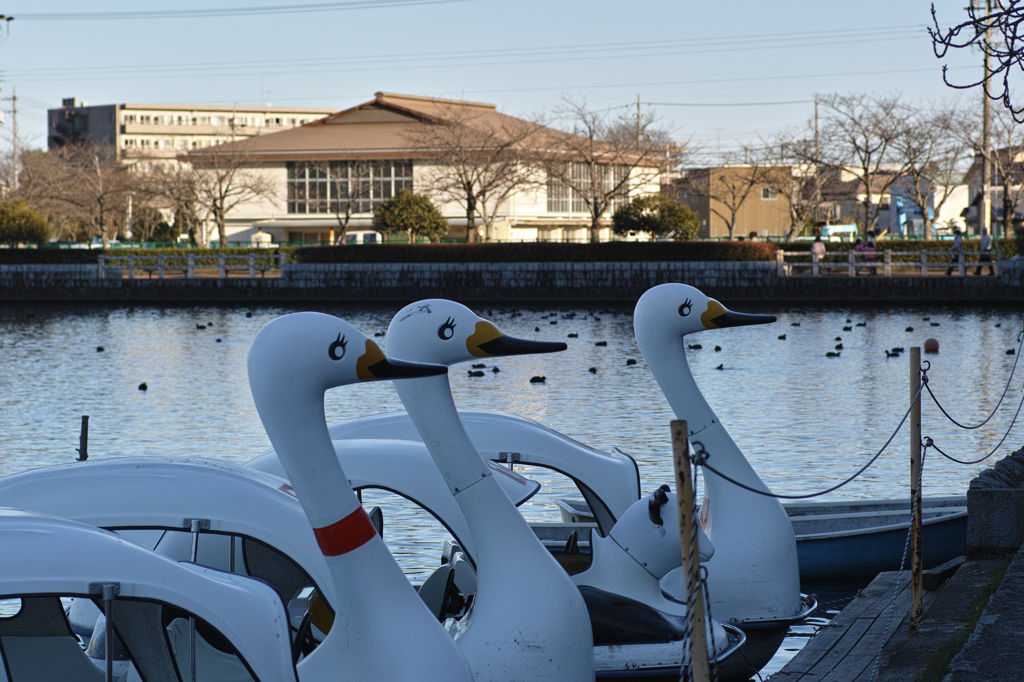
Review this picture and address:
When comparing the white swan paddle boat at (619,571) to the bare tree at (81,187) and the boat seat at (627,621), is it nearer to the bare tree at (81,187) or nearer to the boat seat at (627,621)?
the boat seat at (627,621)

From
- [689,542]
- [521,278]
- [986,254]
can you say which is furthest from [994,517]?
[986,254]

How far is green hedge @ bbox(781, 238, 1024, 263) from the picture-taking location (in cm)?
3412

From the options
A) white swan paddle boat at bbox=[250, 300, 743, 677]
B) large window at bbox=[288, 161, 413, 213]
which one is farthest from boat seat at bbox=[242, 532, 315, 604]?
large window at bbox=[288, 161, 413, 213]

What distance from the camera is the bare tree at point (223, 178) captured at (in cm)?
5284

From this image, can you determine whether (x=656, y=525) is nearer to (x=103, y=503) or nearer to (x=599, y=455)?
(x=599, y=455)

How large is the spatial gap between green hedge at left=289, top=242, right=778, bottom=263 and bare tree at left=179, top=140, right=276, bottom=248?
17251 mm

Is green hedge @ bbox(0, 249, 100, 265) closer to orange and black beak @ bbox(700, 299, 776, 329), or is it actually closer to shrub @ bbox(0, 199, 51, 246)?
shrub @ bbox(0, 199, 51, 246)

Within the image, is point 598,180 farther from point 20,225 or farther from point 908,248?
point 20,225

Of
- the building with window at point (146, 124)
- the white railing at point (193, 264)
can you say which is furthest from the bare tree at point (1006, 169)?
the building with window at point (146, 124)

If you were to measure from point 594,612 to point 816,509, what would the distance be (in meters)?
2.86

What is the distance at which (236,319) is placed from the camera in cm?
2891

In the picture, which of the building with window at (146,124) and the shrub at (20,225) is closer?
the shrub at (20,225)

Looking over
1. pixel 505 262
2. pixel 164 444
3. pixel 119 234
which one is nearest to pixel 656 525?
pixel 164 444

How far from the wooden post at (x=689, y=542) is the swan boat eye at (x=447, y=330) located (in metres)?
1.79
